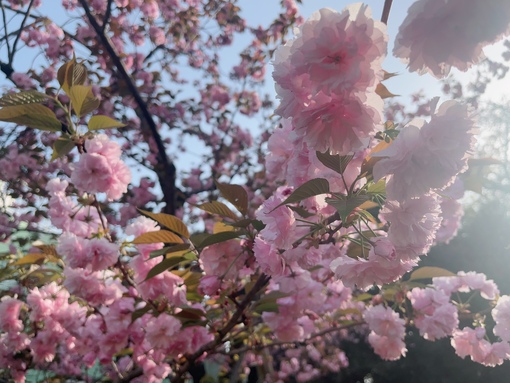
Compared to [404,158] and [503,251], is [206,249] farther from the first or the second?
[503,251]

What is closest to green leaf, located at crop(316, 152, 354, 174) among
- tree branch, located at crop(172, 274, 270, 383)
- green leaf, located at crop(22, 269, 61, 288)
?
tree branch, located at crop(172, 274, 270, 383)

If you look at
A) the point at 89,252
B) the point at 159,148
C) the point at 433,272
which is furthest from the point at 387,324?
the point at 159,148

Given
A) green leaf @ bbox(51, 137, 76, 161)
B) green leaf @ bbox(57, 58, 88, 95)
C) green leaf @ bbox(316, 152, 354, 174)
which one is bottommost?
green leaf @ bbox(316, 152, 354, 174)

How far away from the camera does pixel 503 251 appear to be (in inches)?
262

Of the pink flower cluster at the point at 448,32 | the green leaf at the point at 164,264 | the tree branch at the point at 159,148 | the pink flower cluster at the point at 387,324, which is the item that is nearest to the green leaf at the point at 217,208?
the green leaf at the point at 164,264

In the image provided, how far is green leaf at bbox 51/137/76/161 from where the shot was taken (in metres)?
1.18

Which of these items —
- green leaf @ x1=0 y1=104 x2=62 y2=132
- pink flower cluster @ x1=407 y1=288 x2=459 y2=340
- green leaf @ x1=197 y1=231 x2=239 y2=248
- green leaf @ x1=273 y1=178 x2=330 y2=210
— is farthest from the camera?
pink flower cluster @ x1=407 y1=288 x2=459 y2=340

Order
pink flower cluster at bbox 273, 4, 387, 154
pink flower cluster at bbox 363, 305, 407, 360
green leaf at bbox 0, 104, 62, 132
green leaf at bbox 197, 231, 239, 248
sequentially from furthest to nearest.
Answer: pink flower cluster at bbox 363, 305, 407, 360 → green leaf at bbox 0, 104, 62, 132 → green leaf at bbox 197, 231, 239, 248 → pink flower cluster at bbox 273, 4, 387, 154

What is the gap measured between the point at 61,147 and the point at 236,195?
51cm

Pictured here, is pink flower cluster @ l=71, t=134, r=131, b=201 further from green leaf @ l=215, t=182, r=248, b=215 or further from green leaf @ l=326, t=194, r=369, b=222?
green leaf @ l=326, t=194, r=369, b=222

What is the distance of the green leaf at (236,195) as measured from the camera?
1039mm

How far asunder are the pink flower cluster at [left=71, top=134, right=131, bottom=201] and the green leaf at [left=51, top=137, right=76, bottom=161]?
18 centimetres

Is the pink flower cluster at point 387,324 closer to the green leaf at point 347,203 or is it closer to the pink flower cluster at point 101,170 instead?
the pink flower cluster at point 101,170

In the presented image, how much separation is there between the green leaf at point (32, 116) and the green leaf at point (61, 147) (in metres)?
0.04
